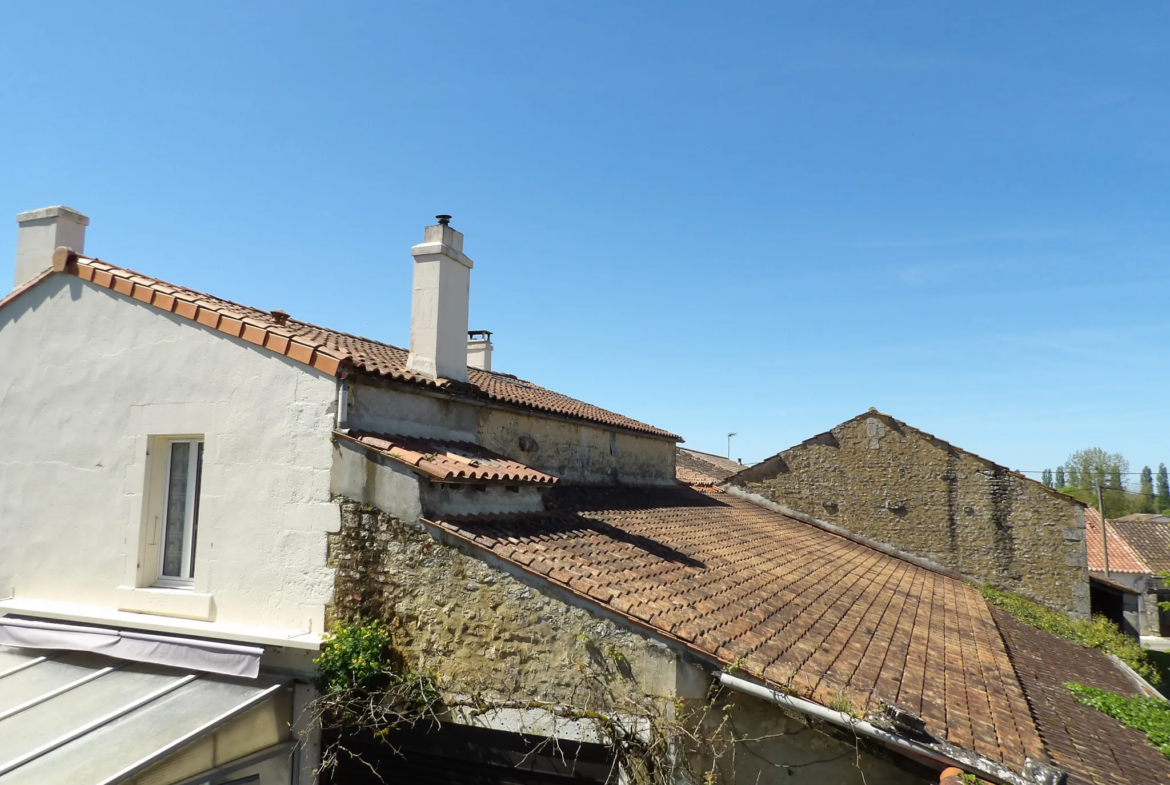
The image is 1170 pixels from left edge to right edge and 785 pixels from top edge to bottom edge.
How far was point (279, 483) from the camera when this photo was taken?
742cm

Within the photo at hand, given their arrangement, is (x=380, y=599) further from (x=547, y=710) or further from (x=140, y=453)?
(x=140, y=453)

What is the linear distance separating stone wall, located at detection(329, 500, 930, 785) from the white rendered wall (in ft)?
1.72

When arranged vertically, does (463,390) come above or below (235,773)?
above

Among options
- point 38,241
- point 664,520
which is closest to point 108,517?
point 38,241

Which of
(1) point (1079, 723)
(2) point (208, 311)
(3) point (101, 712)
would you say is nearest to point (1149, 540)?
(1) point (1079, 723)

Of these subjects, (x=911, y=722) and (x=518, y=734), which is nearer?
(x=911, y=722)

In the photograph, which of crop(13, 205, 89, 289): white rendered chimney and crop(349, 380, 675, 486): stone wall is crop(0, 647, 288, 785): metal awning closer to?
crop(349, 380, 675, 486): stone wall

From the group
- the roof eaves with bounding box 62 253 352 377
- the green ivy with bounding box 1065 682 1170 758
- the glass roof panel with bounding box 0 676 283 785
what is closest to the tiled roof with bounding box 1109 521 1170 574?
the green ivy with bounding box 1065 682 1170 758

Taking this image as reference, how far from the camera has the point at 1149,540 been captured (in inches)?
1398

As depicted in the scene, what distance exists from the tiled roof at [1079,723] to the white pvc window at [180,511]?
8904 mm

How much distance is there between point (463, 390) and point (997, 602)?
13.5 meters

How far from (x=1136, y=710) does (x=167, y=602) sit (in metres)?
12.1

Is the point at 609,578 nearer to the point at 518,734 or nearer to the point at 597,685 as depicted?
the point at 597,685

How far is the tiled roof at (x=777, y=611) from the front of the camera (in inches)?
240
